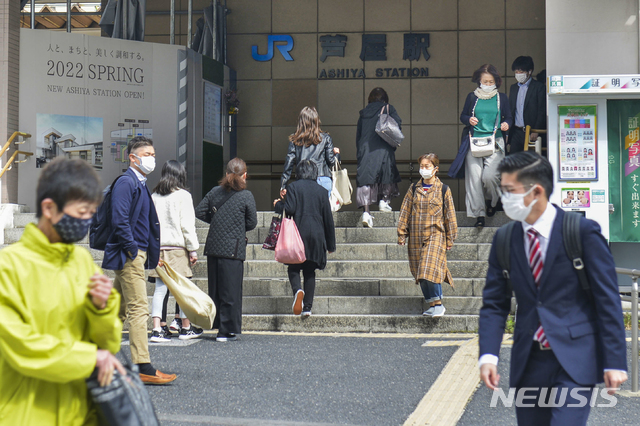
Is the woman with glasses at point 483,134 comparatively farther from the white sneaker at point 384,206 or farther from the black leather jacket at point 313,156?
the black leather jacket at point 313,156

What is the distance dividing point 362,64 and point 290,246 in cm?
807

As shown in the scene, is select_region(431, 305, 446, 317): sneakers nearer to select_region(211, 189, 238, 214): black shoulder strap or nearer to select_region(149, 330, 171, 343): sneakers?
select_region(211, 189, 238, 214): black shoulder strap

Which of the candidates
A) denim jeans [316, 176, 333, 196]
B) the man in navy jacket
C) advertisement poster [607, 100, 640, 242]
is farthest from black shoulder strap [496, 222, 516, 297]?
advertisement poster [607, 100, 640, 242]

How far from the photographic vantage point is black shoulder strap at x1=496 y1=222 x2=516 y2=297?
2.96 meters

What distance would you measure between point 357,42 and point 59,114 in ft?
20.0

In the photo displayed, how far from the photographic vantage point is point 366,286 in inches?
334

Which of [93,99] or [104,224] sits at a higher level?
[93,99]

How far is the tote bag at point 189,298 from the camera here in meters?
6.28

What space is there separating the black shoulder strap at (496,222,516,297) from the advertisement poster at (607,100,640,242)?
6.58 metres

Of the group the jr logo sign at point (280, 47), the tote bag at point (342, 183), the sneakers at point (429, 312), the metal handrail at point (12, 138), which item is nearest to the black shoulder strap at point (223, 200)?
the sneakers at point (429, 312)

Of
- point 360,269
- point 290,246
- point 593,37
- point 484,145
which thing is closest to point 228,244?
point 290,246

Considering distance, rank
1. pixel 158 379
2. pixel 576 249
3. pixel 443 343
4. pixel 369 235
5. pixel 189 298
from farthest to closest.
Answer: pixel 369 235, pixel 443 343, pixel 189 298, pixel 158 379, pixel 576 249

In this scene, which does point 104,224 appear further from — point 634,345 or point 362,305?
point 634,345

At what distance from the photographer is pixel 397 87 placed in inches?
578
